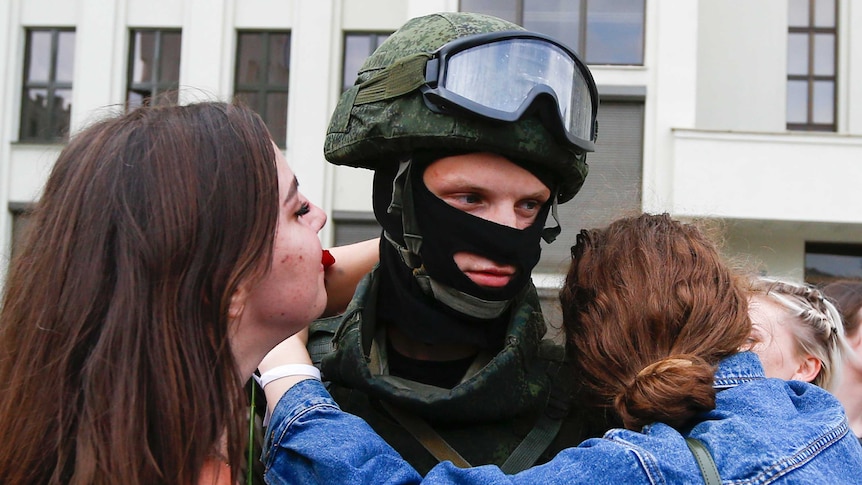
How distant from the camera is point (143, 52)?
13.6 meters

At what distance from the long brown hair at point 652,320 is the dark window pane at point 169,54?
12943 mm

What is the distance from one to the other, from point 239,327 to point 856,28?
1422 centimetres

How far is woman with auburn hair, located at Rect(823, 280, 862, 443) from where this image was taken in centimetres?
280

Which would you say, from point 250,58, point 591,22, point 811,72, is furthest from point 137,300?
point 811,72

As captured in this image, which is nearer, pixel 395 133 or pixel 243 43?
pixel 395 133

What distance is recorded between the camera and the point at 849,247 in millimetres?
12398

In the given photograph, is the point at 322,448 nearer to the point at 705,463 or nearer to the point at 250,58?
the point at 705,463

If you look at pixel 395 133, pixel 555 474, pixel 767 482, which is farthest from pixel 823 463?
pixel 395 133

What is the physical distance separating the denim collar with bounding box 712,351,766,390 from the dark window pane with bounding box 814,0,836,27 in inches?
538

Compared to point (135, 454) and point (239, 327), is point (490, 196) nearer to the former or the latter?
point (239, 327)

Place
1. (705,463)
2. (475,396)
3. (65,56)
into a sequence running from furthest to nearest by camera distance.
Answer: (65,56) < (475,396) < (705,463)

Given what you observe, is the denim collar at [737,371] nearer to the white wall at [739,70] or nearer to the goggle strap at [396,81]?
the goggle strap at [396,81]

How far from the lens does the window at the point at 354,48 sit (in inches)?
524

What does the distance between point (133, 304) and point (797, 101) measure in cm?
1405
